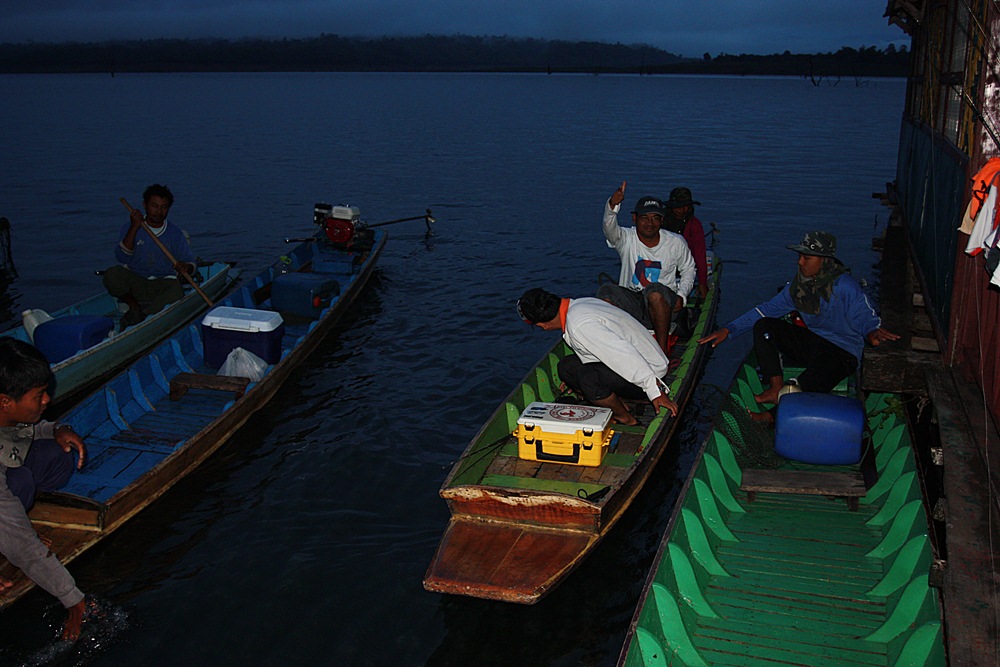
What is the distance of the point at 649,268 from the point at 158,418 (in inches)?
286

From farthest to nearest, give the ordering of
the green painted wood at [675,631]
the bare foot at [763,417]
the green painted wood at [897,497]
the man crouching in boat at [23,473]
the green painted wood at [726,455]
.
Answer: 1. the bare foot at [763,417]
2. the green painted wood at [726,455]
3. the green painted wood at [897,497]
4. the man crouching in boat at [23,473]
5. the green painted wood at [675,631]

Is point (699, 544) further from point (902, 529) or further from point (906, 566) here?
point (902, 529)

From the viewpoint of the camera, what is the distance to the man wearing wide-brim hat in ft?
43.6

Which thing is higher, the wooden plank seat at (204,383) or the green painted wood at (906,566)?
the green painted wood at (906,566)

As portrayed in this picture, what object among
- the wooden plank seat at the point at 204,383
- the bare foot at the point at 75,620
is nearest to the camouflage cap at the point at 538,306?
the bare foot at the point at 75,620

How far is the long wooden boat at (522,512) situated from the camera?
7.09 meters

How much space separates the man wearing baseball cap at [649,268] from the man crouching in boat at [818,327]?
1.22 meters

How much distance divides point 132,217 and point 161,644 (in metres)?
8.48

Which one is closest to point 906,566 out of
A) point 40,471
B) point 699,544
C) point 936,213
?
point 699,544

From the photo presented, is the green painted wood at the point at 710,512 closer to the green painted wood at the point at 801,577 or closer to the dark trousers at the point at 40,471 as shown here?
the green painted wood at the point at 801,577

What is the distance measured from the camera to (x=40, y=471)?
800 centimetres

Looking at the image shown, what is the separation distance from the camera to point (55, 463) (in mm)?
8078

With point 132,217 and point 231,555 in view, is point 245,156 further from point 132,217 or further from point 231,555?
point 231,555

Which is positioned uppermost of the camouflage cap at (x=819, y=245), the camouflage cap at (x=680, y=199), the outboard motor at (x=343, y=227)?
the camouflage cap at (x=680, y=199)
